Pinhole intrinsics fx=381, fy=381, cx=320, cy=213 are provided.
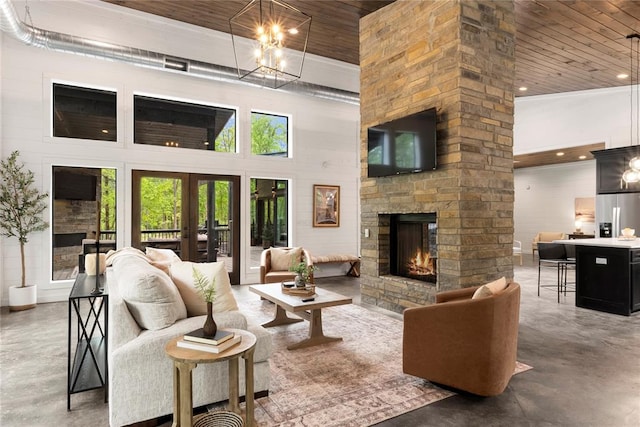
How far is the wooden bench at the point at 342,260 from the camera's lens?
7749 mm

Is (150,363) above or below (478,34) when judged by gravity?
below

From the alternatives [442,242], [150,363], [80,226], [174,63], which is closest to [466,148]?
[442,242]

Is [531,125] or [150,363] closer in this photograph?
[150,363]

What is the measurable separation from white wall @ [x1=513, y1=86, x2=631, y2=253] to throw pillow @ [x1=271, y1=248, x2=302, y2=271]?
640 centimetres

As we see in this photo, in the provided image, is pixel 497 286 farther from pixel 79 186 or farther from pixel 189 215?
pixel 189 215

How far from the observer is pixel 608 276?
A: 5.16 meters

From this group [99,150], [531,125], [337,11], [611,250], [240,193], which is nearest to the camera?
[611,250]

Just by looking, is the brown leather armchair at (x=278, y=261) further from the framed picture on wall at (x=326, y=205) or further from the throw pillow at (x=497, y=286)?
the throw pillow at (x=497, y=286)

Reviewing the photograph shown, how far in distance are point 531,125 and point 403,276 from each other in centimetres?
597

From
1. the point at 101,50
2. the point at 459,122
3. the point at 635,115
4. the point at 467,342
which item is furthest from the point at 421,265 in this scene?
the point at 635,115

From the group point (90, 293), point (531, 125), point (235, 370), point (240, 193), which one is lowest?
point (235, 370)

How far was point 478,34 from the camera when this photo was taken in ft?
14.4

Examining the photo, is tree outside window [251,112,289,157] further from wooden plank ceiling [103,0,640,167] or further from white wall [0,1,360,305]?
wooden plank ceiling [103,0,640,167]

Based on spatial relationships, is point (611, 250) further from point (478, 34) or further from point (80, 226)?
point (80, 226)
